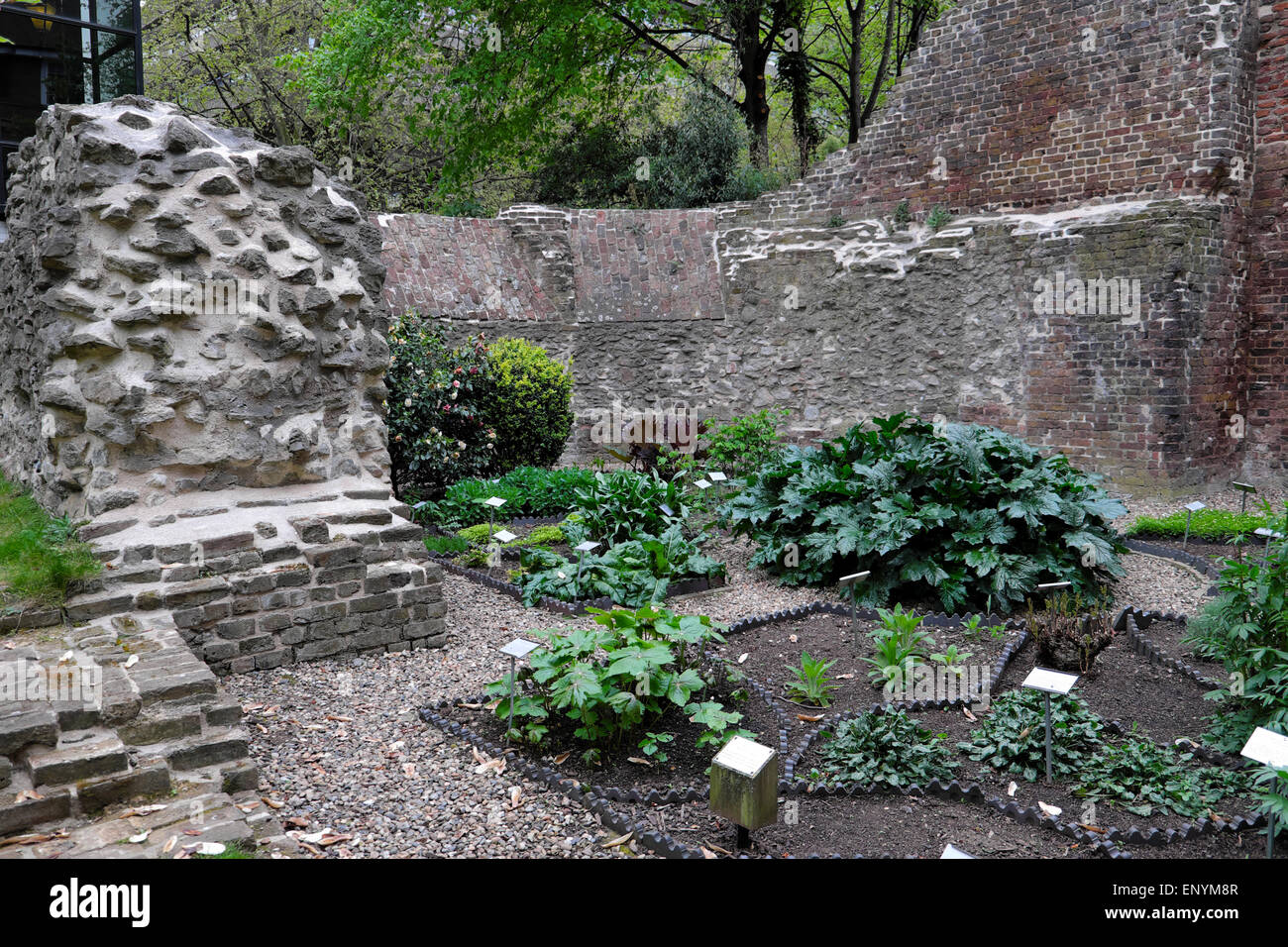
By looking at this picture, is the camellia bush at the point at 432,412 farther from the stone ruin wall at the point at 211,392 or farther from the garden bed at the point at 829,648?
the garden bed at the point at 829,648

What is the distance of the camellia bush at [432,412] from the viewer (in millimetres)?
8727

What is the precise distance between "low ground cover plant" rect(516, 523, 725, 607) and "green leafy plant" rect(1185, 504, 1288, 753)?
318 centimetres

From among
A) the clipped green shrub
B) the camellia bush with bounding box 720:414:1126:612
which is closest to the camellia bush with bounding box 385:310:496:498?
the clipped green shrub

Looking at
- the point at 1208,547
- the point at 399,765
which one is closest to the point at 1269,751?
the point at 399,765

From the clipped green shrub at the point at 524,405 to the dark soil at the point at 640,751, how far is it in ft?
16.9

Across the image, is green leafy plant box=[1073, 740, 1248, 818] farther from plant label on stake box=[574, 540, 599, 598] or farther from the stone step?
the stone step

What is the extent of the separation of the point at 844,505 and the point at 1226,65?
6439 millimetres

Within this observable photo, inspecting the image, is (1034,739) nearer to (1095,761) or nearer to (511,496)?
(1095,761)

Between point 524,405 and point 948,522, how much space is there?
4754mm

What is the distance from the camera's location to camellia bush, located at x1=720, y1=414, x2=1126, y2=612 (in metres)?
6.18

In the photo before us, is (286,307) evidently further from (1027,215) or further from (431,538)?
(1027,215)

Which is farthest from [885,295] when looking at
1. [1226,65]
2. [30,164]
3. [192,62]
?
[192,62]

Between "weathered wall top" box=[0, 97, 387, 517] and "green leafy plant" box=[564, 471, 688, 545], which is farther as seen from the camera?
"green leafy plant" box=[564, 471, 688, 545]

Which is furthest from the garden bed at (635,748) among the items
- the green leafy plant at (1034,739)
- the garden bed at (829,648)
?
the green leafy plant at (1034,739)
